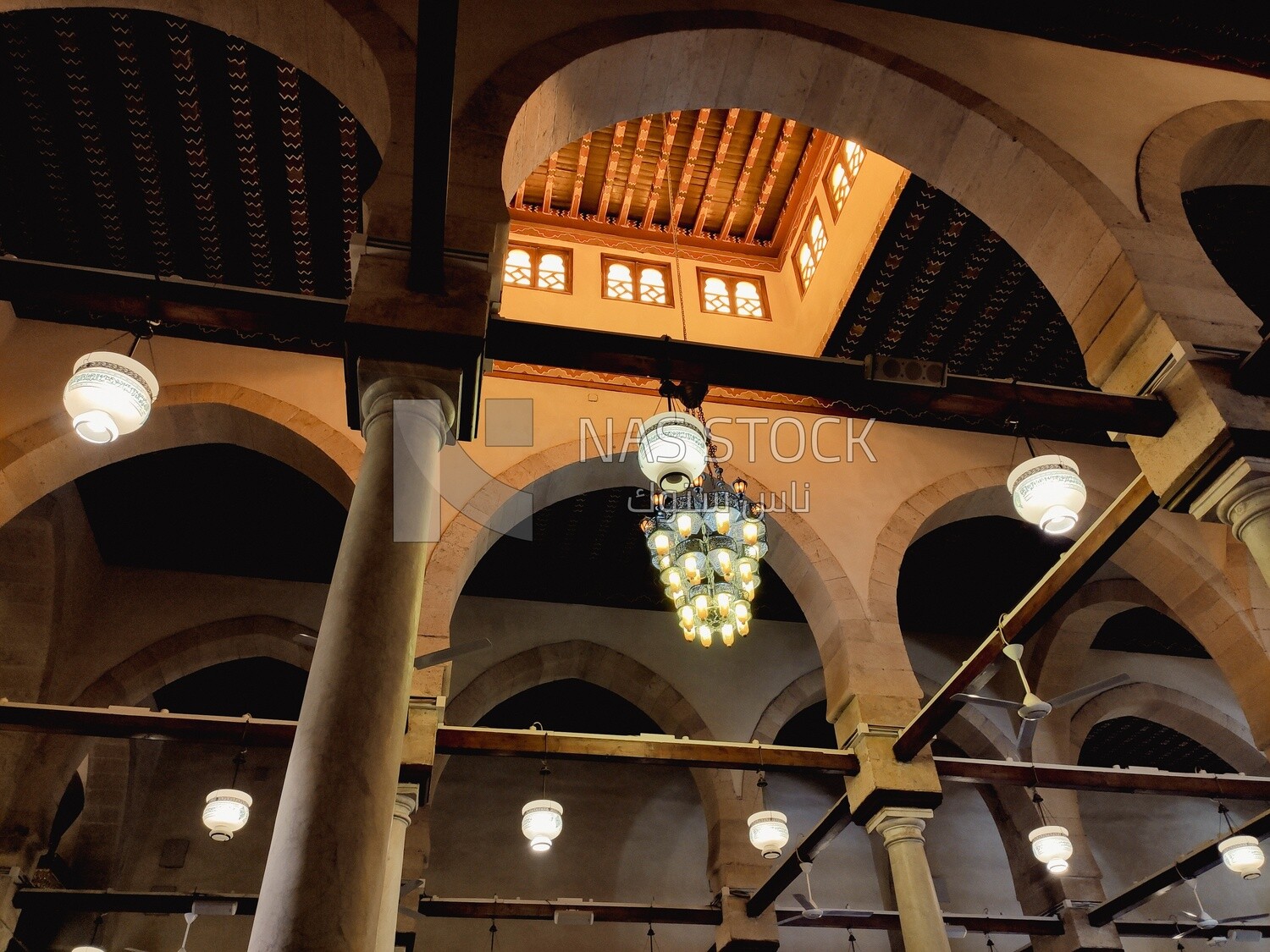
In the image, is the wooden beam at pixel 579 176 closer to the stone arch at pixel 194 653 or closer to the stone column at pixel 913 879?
the stone arch at pixel 194 653

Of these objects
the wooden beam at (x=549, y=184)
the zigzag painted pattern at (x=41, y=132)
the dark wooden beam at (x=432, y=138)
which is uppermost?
the wooden beam at (x=549, y=184)

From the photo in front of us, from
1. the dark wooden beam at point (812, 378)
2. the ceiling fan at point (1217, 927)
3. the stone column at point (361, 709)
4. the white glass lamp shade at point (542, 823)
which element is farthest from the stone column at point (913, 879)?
the ceiling fan at point (1217, 927)

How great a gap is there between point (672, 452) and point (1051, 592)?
98.4 inches

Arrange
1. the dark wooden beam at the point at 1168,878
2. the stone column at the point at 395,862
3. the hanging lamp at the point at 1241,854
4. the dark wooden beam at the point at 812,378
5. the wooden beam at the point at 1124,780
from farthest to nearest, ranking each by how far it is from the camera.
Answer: the dark wooden beam at the point at 1168,878
the hanging lamp at the point at 1241,854
the wooden beam at the point at 1124,780
the stone column at the point at 395,862
the dark wooden beam at the point at 812,378

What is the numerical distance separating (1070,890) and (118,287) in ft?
32.1

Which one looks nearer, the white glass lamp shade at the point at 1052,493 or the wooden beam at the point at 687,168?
the white glass lamp shade at the point at 1052,493

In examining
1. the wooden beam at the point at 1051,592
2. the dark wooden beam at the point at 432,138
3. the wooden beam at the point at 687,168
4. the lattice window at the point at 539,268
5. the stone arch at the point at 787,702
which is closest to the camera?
the dark wooden beam at the point at 432,138

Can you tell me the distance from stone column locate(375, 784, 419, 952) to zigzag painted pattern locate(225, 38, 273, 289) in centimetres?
432

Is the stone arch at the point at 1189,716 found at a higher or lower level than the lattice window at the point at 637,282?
lower

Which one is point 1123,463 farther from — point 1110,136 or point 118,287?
point 118,287

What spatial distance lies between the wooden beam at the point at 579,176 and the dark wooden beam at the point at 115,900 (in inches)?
275

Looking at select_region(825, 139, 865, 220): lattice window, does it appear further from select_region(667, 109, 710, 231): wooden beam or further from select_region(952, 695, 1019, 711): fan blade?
select_region(952, 695, 1019, 711): fan blade

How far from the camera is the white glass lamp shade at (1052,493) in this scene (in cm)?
433

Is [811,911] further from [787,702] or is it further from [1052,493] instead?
[1052,493]
